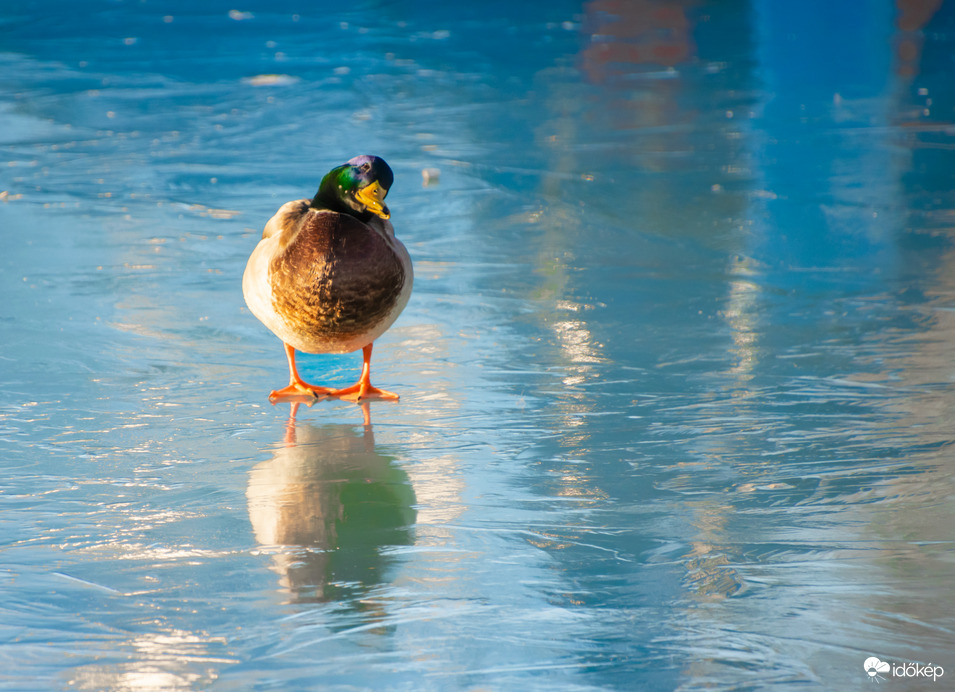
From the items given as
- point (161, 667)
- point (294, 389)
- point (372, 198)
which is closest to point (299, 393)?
point (294, 389)

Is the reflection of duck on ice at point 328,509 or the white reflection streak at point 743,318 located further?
the white reflection streak at point 743,318

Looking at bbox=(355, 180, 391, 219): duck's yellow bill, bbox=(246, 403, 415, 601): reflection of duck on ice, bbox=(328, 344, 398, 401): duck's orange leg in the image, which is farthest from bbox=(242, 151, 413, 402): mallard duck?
bbox=(246, 403, 415, 601): reflection of duck on ice

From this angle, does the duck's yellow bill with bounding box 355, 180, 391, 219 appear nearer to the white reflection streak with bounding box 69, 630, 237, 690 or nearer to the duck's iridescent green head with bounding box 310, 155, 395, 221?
the duck's iridescent green head with bounding box 310, 155, 395, 221

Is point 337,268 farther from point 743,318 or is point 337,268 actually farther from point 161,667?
point 743,318

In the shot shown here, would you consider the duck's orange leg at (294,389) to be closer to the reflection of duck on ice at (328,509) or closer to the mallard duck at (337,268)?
the mallard duck at (337,268)

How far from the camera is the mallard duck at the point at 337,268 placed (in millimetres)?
2842

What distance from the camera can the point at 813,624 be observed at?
197cm

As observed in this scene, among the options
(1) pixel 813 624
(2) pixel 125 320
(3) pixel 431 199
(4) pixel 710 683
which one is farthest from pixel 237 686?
(3) pixel 431 199

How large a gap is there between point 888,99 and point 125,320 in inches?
236

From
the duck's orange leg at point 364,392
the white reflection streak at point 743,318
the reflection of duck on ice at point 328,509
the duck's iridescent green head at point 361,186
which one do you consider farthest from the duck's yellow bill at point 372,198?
the white reflection streak at point 743,318

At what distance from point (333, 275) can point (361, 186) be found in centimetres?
26

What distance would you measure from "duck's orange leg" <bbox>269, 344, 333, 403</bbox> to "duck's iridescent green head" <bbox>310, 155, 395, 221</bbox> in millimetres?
545

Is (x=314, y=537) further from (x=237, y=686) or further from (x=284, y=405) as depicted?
(x=284, y=405)

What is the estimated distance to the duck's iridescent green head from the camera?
284 centimetres
